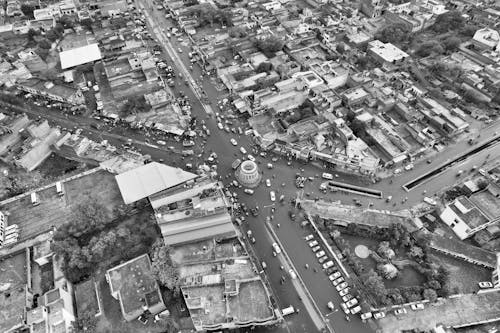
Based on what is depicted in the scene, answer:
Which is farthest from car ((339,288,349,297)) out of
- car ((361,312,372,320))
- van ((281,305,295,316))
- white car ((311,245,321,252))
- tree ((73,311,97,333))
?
tree ((73,311,97,333))

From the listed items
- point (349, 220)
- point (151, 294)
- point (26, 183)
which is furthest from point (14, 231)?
point (349, 220)

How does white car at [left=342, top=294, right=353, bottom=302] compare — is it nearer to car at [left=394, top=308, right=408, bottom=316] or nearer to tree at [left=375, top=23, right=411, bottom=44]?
car at [left=394, top=308, right=408, bottom=316]

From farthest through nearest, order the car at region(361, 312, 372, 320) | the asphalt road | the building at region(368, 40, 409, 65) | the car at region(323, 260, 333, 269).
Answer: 1. the building at region(368, 40, 409, 65)
2. the car at region(323, 260, 333, 269)
3. the asphalt road
4. the car at region(361, 312, 372, 320)

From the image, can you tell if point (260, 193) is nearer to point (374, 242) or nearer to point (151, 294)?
point (374, 242)

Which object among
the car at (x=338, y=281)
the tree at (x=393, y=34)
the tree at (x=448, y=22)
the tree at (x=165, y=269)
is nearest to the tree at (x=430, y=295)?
the car at (x=338, y=281)

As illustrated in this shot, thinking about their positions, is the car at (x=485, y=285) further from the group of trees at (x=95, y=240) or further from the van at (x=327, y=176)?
the group of trees at (x=95, y=240)

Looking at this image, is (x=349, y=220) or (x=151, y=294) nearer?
(x=151, y=294)
